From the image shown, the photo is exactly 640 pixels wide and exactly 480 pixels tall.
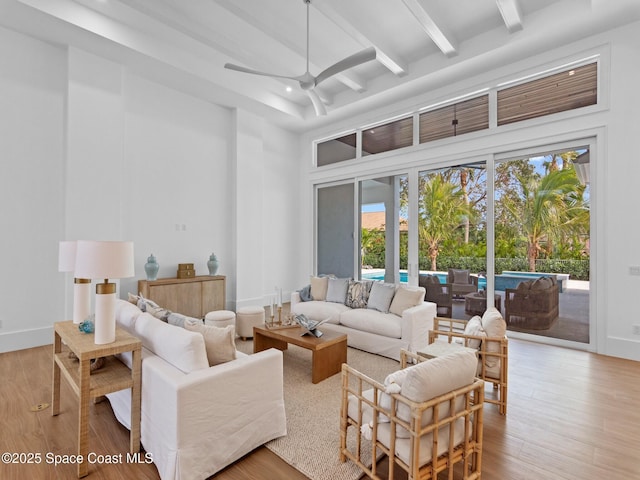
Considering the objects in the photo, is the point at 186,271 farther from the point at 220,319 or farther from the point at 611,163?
the point at 611,163

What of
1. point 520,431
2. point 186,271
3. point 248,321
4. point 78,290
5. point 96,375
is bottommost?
point 520,431

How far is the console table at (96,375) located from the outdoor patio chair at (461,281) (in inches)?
175

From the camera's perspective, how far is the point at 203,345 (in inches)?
77.4

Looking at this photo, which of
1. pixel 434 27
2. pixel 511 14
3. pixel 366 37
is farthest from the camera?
pixel 366 37

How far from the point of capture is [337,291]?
480 cm

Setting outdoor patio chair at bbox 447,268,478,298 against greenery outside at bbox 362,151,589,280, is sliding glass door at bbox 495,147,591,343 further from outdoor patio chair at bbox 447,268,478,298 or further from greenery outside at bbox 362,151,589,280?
outdoor patio chair at bbox 447,268,478,298

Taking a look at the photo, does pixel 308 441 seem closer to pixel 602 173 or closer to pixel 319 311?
pixel 319 311

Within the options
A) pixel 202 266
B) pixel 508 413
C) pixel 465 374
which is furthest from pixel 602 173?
pixel 202 266

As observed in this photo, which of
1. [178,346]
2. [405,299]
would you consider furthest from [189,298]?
[178,346]

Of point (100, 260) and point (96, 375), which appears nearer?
point (100, 260)

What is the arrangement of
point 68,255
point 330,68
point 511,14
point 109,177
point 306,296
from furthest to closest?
point 306,296
point 109,177
point 511,14
point 330,68
point 68,255

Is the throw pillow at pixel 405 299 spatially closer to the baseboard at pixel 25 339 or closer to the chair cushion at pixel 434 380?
the chair cushion at pixel 434 380

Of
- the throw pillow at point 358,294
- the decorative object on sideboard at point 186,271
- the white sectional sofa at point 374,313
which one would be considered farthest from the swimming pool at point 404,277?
the decorative object on sideboard at point 186,271

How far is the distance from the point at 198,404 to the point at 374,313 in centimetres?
270
